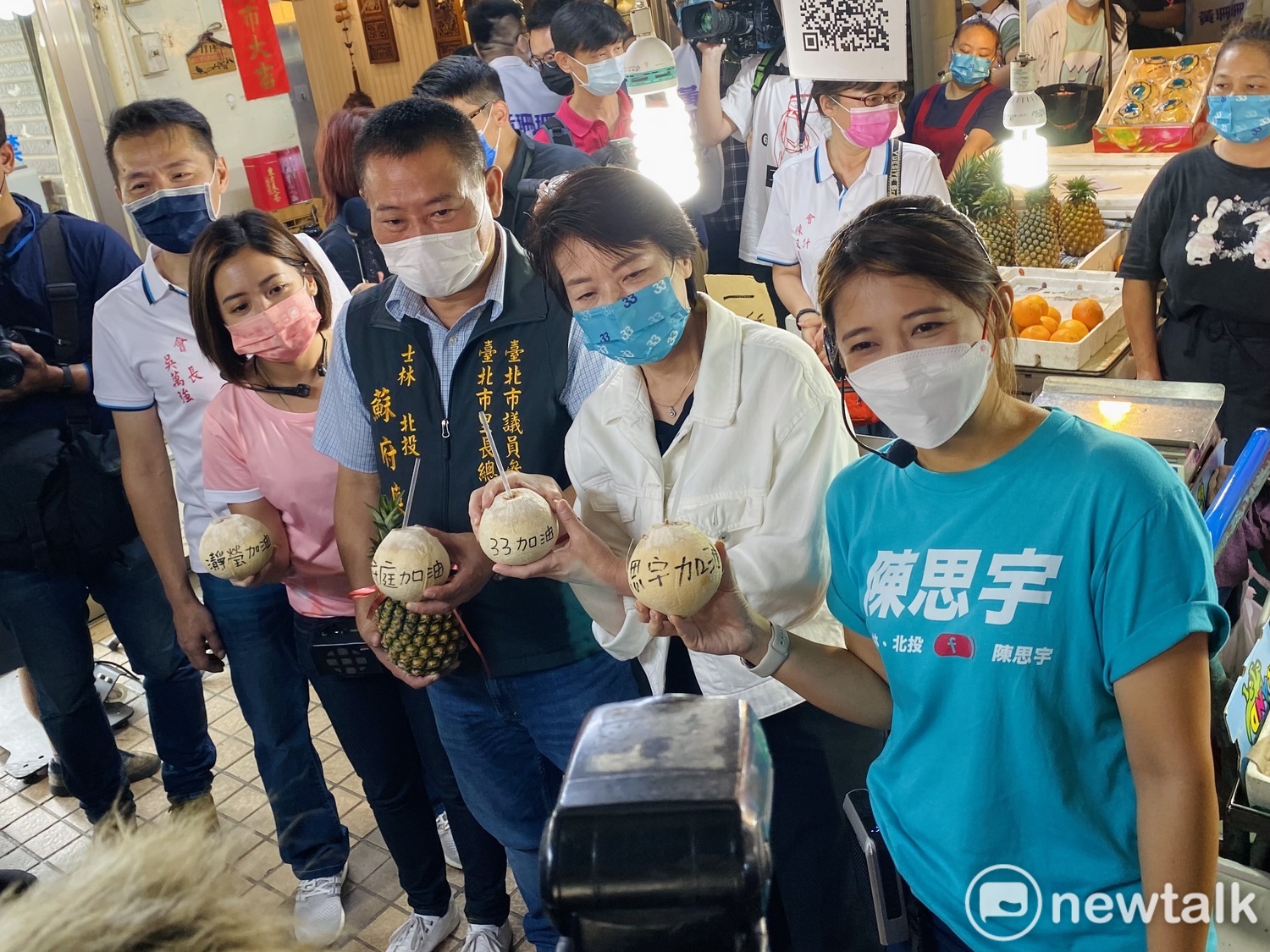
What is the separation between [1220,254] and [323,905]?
135 inches

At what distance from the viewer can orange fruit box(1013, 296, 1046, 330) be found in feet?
11.4

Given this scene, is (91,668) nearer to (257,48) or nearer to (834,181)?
(834,181)

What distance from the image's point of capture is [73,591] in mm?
3305

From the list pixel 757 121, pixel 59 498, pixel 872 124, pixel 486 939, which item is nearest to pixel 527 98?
pixel 757 121

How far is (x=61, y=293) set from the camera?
3.17 meters

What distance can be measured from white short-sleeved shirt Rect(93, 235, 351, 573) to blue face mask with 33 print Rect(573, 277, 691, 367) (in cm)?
111

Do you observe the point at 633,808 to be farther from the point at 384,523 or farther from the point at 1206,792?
the point at 384,523

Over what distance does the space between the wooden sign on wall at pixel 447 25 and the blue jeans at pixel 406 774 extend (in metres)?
7.23

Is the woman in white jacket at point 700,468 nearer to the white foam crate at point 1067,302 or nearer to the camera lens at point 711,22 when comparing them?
the camera lens at point 711,22

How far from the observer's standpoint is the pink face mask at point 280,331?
2.50 m

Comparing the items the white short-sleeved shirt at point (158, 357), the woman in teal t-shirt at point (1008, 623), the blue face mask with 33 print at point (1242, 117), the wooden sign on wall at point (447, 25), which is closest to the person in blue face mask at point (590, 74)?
the white short-sleeved shirt at point (158, 357)

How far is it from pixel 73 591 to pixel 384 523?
64.1 inches

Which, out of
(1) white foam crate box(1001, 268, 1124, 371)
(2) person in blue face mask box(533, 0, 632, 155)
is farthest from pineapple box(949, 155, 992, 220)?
(2) person in blue face mask box(533, 0, 632, 155)

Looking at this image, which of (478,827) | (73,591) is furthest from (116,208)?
(478,827)
